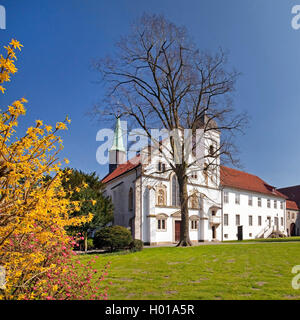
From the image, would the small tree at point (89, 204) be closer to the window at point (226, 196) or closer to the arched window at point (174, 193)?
the arched window at point (174, 193)

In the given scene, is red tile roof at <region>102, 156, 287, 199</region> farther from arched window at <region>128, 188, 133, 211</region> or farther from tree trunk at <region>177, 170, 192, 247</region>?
tree trunk at <region>177, 170, 192, 247</region>

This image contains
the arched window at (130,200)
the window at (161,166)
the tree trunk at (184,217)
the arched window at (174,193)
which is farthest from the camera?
the arched window at (174,193)

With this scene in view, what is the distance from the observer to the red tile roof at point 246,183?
37.3 metres

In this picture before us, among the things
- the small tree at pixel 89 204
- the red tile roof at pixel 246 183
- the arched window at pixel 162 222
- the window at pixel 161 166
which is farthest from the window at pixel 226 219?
the small tree at pixel 89 204

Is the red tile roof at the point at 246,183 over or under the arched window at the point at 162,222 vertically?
over

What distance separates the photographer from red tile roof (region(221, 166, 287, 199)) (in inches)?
1468

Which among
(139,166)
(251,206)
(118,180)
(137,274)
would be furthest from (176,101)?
(251,206)

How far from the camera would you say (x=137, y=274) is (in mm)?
9344

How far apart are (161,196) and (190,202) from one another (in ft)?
15.8

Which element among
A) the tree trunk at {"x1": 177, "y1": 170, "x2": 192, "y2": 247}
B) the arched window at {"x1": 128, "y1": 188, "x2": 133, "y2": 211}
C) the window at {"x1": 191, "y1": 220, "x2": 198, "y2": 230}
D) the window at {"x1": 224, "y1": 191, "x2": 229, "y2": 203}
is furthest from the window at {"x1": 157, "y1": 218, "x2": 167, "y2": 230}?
the window at {"x1": 224, "y1": 191, "x2": 229, "y2": 203}

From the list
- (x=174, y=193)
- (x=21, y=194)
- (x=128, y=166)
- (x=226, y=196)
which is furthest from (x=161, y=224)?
(x=21, y=194)

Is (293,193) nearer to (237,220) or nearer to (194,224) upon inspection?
(237,220)
